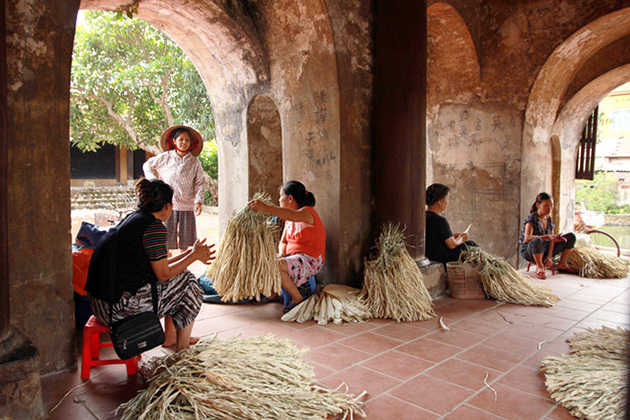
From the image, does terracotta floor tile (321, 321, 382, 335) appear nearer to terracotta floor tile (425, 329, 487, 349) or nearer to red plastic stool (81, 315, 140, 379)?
terracotta floor tile (425, 329, 487, 349)

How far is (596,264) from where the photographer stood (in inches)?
217

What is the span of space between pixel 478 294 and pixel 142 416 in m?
3.32

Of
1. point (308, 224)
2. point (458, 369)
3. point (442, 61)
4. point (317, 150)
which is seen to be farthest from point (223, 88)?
point (458, 369)

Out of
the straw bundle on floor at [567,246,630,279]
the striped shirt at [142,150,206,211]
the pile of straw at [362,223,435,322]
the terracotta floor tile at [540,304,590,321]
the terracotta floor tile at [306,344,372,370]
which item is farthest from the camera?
the straw bundle on floor at [567,246,630,279]

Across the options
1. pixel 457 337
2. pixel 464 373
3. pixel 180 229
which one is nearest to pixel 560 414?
pixel 464 373

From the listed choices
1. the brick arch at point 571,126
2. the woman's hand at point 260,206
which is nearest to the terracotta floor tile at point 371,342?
the woman's hand at point 260,206

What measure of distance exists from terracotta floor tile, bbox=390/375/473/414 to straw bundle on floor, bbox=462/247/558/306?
1967 mm

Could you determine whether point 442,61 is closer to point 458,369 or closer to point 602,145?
point 458,369

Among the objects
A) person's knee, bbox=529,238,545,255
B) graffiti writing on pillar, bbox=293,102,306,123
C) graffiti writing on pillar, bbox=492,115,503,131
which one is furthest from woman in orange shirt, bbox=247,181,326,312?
graffiti writing on pillar, bbox=492,115,503,131

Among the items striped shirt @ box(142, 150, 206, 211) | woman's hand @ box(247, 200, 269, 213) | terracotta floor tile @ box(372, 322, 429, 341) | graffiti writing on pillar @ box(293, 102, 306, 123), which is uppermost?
graffiti writing on pillar @ box(293, 102, 306, 123)

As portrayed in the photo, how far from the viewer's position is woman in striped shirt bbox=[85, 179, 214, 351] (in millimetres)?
2447

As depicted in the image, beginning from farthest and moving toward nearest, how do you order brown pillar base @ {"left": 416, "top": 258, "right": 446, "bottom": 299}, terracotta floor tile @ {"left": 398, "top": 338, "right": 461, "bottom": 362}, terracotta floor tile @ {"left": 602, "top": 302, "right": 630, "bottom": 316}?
brown pillar base @ {"left": 416, "top": 258, "right": 446, "bottom": 299} < terracotta floor tile @ {"left": 602, "top": 302, "right": 630, "bottom": 316} < terracotta floor tile @ {"left": 398, "top": 338, "right": 461, "bottom": 362}

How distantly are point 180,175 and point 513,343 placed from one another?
3172mm

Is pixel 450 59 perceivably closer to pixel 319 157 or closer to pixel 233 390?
pixel 319 157
